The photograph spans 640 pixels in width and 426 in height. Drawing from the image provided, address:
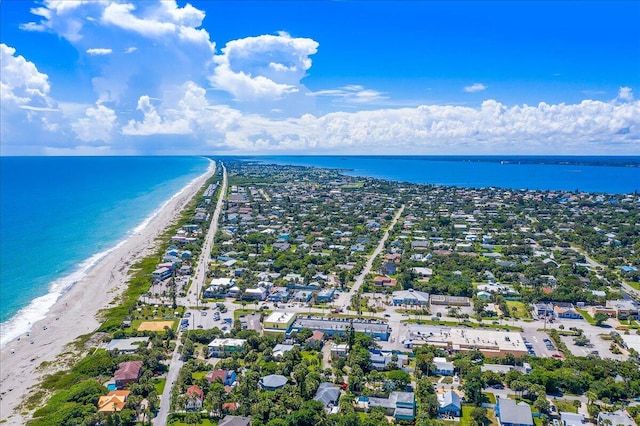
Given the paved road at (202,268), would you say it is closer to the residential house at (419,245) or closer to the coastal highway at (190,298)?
the coastal highway at (190,298)

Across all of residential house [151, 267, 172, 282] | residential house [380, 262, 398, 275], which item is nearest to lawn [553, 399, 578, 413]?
residential house [380, 262, 398, 275]

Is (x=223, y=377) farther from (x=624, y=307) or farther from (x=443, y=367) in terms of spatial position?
(x=624, y=307)

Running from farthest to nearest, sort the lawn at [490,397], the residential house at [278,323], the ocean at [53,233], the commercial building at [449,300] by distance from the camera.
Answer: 1. the ocean at [53,233]
2. the commercial building at [449,300]
3. the residential house at [278,323]
4. the lawn at [490,397]

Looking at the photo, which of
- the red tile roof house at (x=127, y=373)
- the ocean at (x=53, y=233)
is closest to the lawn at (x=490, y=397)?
the red tile roof house at (x=127, y=373)

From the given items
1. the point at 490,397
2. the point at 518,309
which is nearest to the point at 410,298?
the point at 518,309

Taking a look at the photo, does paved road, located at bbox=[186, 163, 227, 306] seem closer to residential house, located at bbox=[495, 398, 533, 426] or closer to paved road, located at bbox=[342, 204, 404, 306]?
paved road, located at bbox=[342, 204, 404, 306]
